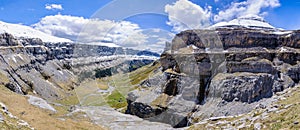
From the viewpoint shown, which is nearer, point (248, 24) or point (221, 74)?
point (221, 74)

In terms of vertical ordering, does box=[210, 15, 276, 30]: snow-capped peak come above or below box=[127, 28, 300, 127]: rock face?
above

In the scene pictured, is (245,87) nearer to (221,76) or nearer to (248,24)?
(221,76)

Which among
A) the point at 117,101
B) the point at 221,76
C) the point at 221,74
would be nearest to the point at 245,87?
the point at 221,76

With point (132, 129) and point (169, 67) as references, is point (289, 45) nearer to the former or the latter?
point (169, 67)

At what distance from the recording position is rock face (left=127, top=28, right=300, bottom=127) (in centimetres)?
6222

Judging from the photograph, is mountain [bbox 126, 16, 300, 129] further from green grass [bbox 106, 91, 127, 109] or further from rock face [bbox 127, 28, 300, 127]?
green grass [bbox 106, 91, 127, 109]

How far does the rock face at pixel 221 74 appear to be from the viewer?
62.2m

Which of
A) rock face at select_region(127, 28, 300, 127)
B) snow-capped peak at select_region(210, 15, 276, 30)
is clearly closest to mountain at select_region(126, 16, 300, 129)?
rock face at select_region(127, 28, 300, 127)

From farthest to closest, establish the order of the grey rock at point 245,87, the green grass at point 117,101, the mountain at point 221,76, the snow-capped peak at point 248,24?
the green grass at point 117,101 → the snow-capped peak at point 248,24 → the mountain at point 221,76 → the grey rock at point 245,87

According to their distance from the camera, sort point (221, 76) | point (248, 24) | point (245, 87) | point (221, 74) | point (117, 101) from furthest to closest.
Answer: point (117, 101), point (248, 24), point (221, 74), point (221, 76), point (245, 87)

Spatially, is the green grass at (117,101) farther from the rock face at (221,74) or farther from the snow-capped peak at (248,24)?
the snow-capped peak at (248,24)

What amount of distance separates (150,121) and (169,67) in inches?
791

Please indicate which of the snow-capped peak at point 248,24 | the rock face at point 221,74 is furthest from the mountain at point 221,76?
the snow-capped peak at point 248,24

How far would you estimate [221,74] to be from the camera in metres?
68.6
